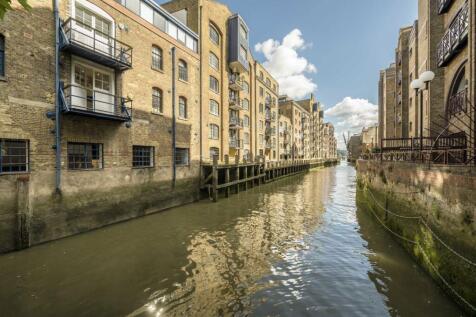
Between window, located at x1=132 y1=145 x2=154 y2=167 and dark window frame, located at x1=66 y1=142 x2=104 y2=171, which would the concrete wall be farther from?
dark window frame, located at x1=66 y1=142 x2=104 y2=171

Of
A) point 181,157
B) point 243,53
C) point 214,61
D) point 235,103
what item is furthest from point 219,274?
point 243,53

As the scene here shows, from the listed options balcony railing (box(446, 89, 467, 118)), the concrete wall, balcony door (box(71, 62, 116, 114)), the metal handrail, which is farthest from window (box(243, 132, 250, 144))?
the concrete wall

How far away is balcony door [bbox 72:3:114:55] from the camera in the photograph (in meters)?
9.27

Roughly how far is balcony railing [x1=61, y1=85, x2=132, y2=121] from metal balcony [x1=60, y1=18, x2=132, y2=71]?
1.37 m

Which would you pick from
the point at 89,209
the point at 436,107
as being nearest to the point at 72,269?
the point at 89,209

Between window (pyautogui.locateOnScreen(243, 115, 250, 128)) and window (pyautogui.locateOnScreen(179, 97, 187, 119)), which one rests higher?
window (pyautogui.locateOnScreen(243, 115, 250, 128))

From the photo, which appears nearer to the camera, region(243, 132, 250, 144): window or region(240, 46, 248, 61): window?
region(240, 46, 248, 61): window

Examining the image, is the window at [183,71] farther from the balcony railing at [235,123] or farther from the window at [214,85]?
the balcony railing at [235,123]

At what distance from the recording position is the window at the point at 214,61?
66.4 ft

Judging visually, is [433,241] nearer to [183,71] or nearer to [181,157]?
[181,157]

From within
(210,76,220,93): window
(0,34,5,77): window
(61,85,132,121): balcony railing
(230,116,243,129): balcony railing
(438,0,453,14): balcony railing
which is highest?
(438,0,453,14): balcony railing

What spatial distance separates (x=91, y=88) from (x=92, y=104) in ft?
2.27

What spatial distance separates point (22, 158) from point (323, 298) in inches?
391

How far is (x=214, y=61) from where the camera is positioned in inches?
818
